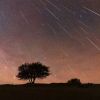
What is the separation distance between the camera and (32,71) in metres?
99.2

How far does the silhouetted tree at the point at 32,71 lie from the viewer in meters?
99.5

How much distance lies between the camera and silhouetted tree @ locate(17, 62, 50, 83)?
326 ft
